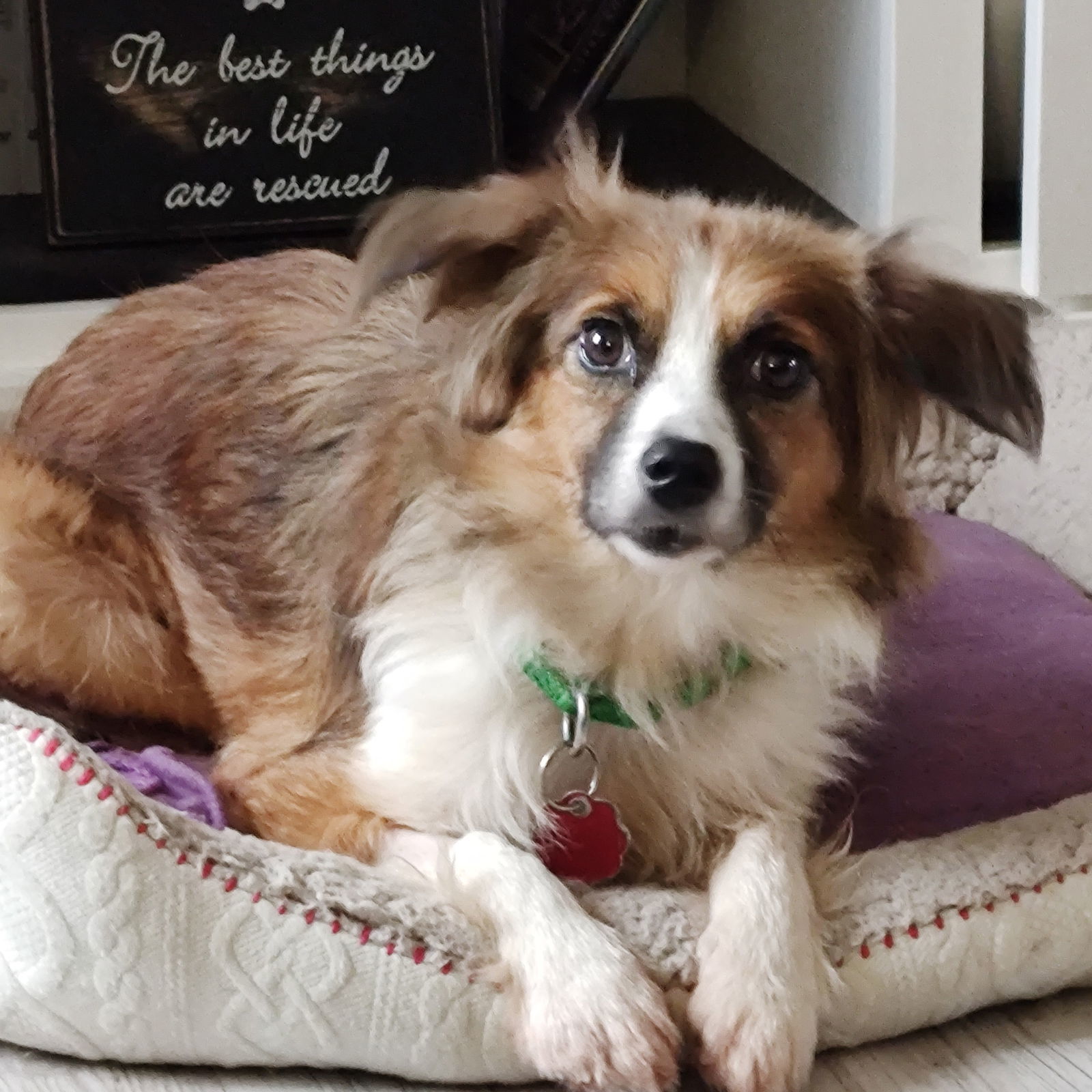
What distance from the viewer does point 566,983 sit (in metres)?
1.21

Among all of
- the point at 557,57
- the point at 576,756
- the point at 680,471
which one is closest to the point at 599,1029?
the point at 576,756

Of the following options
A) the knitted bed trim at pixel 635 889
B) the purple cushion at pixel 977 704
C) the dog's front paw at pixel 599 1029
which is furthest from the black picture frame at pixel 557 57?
the dog's front paw at pixel 599 1029

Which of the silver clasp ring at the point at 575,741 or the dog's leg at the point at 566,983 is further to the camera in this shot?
the silver clasp ring at the point at 575,741

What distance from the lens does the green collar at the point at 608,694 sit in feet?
Answer: 4.68

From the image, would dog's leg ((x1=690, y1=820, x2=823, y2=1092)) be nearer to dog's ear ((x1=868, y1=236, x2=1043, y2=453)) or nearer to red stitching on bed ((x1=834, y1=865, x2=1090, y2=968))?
red stitching on bed ((x1=834, y1=865, x2=1090, y2=968))

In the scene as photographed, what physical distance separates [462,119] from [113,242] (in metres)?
0.57

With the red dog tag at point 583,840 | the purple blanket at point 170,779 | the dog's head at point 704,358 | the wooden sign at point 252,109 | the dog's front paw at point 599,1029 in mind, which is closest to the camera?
the dog's front paw at point 599,1029

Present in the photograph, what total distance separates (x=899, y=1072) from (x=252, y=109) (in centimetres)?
167

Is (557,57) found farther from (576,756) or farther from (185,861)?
(185,861)

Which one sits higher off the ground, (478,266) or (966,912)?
(478,266)

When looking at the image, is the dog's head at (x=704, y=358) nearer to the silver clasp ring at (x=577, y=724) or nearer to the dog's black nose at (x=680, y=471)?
the dog's black nose at (x=680, y=471)

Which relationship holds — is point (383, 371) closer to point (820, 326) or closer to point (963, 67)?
point (820, 326)

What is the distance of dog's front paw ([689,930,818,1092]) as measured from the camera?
3.89ft

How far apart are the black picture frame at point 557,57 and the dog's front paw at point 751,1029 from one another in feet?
5.15
